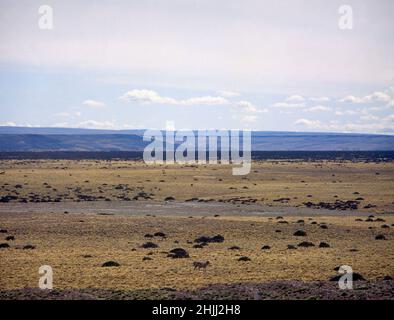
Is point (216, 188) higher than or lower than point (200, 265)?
lower

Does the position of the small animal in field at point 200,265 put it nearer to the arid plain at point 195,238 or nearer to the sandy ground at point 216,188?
the arid plain at point 195,238

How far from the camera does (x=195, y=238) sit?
35125 millimetres

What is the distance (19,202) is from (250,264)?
41.3m

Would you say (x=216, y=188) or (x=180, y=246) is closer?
(x=180, y=246)

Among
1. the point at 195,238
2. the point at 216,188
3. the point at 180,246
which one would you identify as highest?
the point at 180,246

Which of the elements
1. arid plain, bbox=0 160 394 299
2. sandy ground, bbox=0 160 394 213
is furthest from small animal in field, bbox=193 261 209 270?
sandy ground, bbox=0 160 394 213

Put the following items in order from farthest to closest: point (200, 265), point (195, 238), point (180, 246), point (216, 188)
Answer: point (216, 188) < point (195, 238) < point (180, 246) < point (200, 265)

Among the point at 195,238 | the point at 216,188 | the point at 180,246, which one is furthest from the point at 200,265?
the point at 216,188

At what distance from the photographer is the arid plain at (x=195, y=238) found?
2044cm

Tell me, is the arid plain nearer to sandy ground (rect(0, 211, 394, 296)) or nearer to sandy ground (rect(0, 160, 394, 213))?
sandy ground (rect(0, 211, 394, 296))

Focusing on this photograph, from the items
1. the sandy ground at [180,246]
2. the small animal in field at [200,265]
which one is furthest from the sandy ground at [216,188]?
the small animal in field at [200,265]

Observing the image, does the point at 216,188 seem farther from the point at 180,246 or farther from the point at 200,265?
the point at 200,265

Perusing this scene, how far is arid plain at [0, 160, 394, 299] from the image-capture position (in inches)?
805
